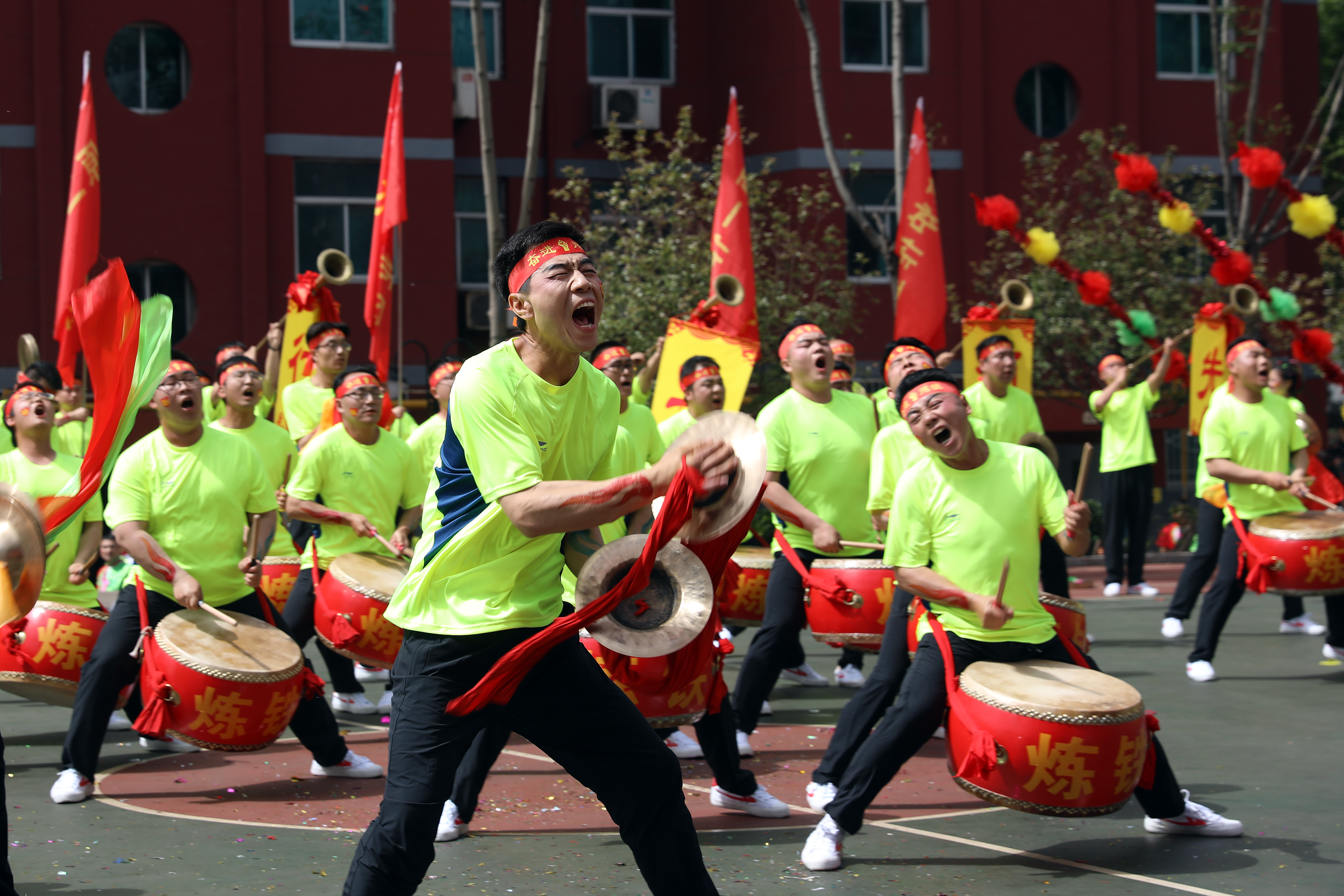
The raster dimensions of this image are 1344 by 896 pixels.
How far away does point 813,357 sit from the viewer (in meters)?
7.91

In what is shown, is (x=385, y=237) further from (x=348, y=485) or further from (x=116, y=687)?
(x=116, y=687)

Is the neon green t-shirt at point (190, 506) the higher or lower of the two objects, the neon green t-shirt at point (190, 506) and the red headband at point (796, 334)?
the lower

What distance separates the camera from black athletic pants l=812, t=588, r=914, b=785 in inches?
239

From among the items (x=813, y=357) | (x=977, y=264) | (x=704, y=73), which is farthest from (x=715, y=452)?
(x=704, y=73)

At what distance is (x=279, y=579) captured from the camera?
8.97 m

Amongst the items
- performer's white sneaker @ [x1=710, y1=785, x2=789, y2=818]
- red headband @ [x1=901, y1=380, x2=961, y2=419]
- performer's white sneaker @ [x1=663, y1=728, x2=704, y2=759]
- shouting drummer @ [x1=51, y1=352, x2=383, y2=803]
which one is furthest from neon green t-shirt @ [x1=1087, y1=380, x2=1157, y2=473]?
shouting drummer @ [x1=51, y1=352, x2=383, y2=803]

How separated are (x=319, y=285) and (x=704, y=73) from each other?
43.2ft

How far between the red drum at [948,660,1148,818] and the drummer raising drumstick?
0.28 meters

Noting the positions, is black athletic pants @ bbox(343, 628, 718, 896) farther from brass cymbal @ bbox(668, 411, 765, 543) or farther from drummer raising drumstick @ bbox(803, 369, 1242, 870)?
drummer raising drumstick @ bbox(803, 369, 1242, 870)

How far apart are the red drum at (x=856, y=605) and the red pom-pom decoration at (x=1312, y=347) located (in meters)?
5.93

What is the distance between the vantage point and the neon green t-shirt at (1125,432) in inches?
551

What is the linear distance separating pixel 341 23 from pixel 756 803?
16648mm

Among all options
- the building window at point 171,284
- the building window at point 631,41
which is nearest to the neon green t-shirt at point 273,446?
the building window at point 171,284

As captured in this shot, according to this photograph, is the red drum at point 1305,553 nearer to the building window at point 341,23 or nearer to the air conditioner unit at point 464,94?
the building window at point 341,23
